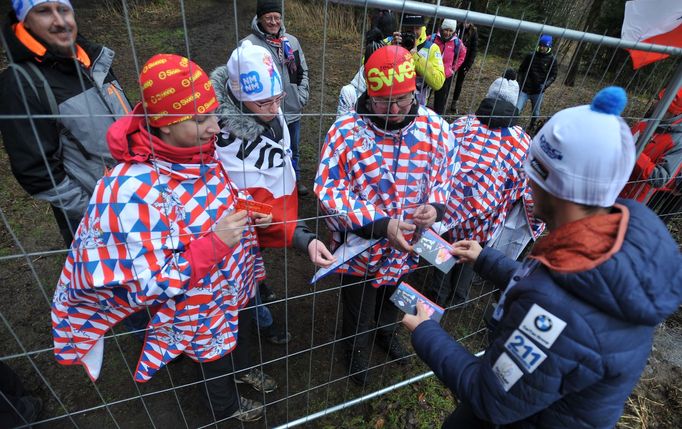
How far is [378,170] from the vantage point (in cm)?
192

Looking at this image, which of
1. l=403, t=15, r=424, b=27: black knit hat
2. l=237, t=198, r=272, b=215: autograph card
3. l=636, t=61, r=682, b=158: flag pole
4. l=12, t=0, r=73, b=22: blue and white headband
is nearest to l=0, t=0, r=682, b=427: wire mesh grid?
l=636, t=61, r=682, b=158: flag pole

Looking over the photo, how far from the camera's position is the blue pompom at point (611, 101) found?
0.97 m

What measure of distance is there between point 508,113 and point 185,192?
2.17 m

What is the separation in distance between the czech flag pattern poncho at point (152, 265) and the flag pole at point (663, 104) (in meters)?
2.60

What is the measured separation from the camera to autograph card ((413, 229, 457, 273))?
1756 mm

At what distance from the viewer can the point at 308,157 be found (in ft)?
17.3

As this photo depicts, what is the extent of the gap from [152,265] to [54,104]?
90 cm

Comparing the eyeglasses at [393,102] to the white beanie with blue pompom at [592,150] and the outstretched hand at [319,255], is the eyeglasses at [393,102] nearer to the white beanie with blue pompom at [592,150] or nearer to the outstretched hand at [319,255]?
the outstretched hand at [319,255]

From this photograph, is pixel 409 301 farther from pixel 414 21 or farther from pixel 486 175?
pixel 414 21

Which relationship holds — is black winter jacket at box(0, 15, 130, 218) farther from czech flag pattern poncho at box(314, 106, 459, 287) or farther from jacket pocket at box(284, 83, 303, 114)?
jacket pocket at box(284, 83, 303, 114)

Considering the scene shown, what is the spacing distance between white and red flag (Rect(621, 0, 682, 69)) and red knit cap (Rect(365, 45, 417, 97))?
129 cm

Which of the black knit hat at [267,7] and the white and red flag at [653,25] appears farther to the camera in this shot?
the black knit hat at [267,7]

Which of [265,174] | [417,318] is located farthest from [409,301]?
[265,174]

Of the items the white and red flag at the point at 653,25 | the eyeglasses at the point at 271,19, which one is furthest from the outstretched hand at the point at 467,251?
the eyeglasses at the point at 271,19
